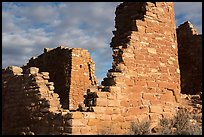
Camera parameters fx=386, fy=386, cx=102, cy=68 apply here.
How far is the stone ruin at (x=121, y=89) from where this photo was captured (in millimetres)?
8891

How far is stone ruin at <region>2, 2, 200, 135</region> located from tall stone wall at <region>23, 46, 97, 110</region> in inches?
158

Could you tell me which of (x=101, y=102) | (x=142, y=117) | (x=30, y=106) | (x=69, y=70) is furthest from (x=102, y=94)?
(x=69, y=70)

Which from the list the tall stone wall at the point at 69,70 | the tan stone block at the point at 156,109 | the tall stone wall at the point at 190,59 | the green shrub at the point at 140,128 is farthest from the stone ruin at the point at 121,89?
A: the tall stone wall at the point at 69,70

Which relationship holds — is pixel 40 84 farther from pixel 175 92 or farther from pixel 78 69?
pixel 78 69

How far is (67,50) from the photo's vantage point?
1513cm

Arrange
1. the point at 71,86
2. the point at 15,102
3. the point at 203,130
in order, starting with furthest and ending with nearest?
the point at 71,86, the point at 15,102, the point at 203,130

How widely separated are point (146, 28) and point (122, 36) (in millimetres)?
694

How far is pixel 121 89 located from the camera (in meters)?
9.28

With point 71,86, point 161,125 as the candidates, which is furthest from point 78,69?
point 161,125

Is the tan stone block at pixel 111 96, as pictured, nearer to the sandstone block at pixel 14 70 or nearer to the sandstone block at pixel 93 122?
the sandstone block at pixel 93 122

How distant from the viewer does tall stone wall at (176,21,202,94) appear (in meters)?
13.6

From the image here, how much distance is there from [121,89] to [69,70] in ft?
19.3

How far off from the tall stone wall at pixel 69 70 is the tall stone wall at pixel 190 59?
379 cm

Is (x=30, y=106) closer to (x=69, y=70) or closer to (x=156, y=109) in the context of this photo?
(x=156, y=109)
